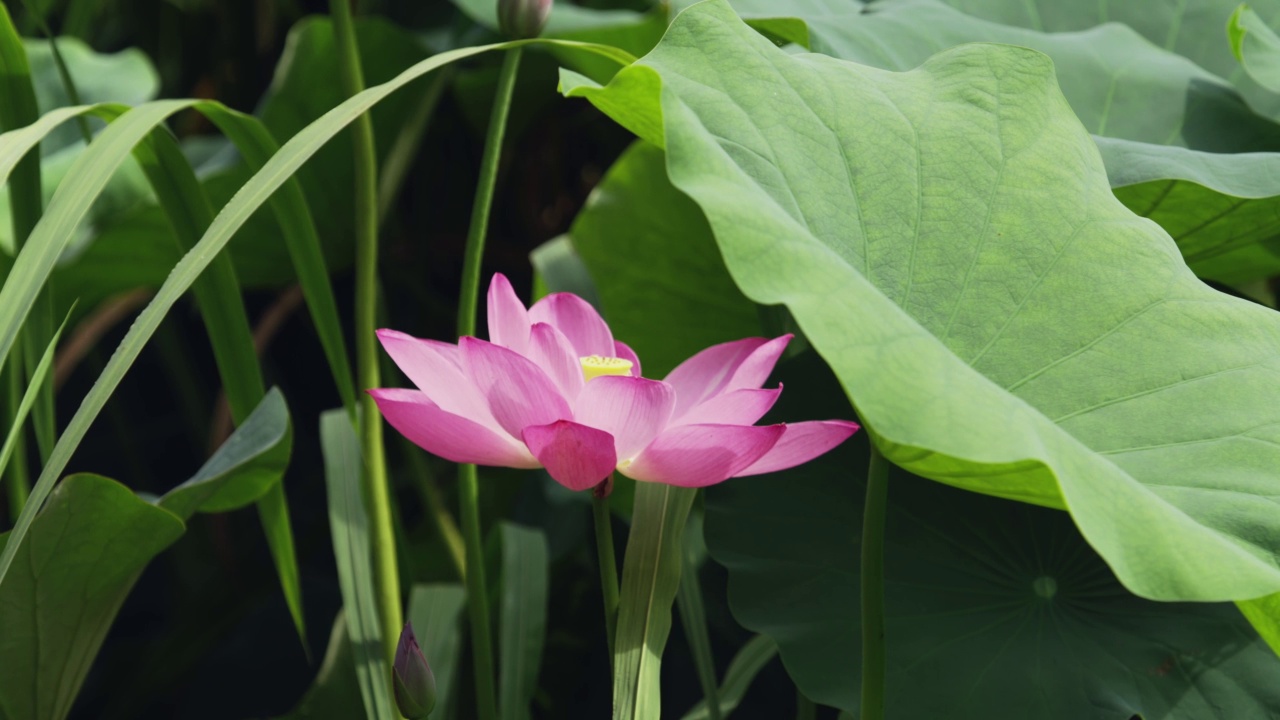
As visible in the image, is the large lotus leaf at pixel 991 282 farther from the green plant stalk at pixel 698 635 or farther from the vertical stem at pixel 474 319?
the green plant stalk at pixel 698 635

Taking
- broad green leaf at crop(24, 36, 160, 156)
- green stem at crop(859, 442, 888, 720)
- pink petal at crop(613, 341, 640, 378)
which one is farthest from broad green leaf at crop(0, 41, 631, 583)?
broad green leaf at crop(24, 36, 160, 156)

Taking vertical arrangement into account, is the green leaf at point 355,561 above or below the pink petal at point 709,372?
below

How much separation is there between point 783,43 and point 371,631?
47 centimetres

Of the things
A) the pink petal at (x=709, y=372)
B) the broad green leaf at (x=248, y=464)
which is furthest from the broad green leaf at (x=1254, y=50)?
the broad green leaf at (x=248, y=464)

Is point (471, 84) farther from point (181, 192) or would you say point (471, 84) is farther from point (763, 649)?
point (763, 649)

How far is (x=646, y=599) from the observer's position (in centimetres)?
47

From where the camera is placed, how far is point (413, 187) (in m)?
1.50

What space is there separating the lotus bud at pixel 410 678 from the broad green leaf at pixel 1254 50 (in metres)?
0.63

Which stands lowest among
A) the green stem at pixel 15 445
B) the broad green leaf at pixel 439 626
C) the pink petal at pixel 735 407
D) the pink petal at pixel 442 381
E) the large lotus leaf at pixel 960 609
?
the broad green leaf at pixel 439 626

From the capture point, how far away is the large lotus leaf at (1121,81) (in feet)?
2.30

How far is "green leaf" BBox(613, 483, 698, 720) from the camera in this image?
0.46m

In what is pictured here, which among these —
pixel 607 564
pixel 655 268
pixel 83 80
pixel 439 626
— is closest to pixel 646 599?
pixel 607 564

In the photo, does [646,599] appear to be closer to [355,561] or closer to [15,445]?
[355,561]

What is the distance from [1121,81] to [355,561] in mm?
644
